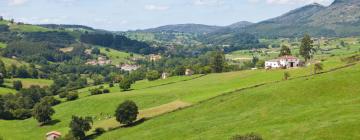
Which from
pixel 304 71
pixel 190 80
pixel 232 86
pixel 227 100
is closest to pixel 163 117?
pixel 227 100

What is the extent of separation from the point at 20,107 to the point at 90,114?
42989mm

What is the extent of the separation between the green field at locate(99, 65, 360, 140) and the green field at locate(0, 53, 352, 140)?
46.3 feet

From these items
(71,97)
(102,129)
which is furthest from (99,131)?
(71,97)

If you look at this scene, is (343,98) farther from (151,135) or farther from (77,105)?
(77,105)

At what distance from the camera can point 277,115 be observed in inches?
3187

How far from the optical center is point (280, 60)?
16675 centimetres

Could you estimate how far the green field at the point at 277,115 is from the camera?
65.5m

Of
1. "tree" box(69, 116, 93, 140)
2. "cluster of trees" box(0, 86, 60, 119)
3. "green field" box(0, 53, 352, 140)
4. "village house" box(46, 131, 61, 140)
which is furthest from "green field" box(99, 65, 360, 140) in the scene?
"cluster of trees" box(0, 86, 60, 119)

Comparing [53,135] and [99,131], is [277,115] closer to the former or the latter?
[99,131]

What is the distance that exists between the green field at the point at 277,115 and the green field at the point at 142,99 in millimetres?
14103

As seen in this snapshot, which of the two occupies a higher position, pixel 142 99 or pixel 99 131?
pixel 142 99

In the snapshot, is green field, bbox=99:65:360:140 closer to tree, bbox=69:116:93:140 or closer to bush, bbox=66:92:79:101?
tree, bbox=69:116:93:140

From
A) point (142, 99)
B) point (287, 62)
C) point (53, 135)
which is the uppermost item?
point (287, 62)

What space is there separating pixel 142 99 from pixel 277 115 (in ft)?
200
